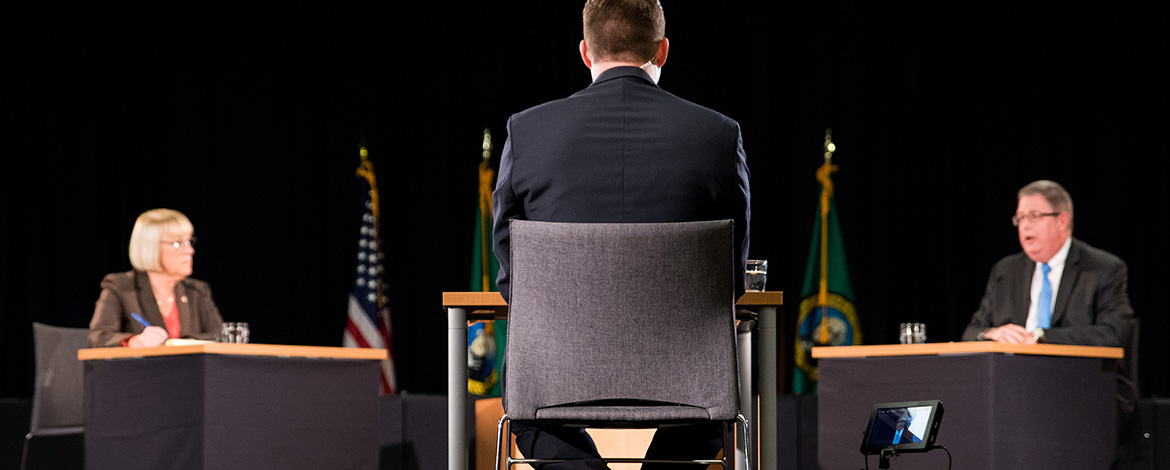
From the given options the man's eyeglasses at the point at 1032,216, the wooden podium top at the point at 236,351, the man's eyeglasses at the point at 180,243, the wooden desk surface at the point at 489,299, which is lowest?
the wooden podium top at the point at 236,351

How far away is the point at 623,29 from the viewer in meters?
1.94

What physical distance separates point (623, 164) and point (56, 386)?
3.31 meters

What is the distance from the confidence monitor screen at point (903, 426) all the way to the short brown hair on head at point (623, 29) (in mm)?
1858

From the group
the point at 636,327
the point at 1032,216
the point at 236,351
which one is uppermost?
the point at 1032,216

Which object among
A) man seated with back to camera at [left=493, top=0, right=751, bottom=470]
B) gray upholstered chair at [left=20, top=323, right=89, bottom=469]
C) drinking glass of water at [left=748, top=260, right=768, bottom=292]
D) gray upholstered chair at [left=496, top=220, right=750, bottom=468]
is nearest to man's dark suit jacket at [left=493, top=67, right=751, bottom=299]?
man seated with back to camera at [left=493, top=0, right=751, bottom=470]

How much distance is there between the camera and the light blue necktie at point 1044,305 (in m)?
4.21

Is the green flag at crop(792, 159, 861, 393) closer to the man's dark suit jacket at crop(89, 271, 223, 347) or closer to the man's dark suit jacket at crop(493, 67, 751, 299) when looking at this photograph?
the man's dark suit jacket at crop(89, 271, 223, 347)

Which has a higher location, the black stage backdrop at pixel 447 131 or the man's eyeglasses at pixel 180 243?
the black stage backdrop at pixel 447 131

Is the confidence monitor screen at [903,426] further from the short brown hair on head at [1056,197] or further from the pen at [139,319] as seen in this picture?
the pen at [139,319]

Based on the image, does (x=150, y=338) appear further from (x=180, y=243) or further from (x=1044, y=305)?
A: (x=1044, y=305)

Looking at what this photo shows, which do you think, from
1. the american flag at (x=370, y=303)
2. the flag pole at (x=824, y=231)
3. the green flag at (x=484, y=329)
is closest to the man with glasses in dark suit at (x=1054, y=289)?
the flag pole at (x=824, y=231)

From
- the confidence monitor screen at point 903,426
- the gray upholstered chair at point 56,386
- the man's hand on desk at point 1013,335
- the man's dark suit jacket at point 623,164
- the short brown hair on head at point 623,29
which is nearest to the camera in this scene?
the man's dark suit jacket at point 623,164

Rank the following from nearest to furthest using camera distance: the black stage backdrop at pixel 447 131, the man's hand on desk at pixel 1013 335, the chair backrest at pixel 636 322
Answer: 1. the chair backrest at pixel 636 322
2. the man's hand on desk at pixel 1013 335
3. the black stage backdrop at pixel 447 131

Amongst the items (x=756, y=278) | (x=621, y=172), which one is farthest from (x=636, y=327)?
(x=756, y=278)
